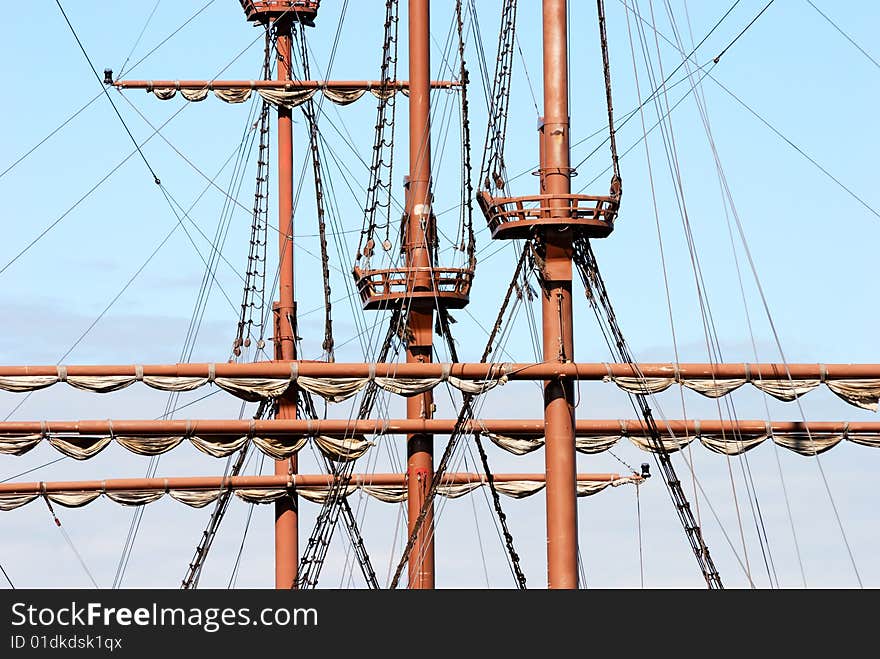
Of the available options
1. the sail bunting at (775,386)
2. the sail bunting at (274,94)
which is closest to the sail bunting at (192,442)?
the sail bunting at (775,386)

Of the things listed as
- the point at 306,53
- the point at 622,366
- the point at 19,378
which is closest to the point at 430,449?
the point at 622,366

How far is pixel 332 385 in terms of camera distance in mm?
33406

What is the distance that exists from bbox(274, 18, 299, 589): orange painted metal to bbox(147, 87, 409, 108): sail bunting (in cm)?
52

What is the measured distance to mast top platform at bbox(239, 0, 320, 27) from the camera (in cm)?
4425

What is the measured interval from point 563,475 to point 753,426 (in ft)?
29.8

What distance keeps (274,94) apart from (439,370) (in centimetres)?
1391

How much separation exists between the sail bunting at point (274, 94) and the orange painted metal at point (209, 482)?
891 cm

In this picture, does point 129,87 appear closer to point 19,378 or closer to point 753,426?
point 19,378

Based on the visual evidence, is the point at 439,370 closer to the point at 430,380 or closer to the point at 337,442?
the point at 430,380

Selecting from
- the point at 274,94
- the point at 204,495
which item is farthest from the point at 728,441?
the point at 274,94

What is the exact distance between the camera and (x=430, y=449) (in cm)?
3509

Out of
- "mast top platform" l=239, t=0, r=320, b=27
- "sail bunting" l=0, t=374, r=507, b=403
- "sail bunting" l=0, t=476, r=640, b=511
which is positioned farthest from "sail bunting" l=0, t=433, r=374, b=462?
"mast top platform" l=239, t=0, r=320, b=27

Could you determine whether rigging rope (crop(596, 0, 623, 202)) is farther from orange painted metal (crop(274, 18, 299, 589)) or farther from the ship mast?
orange painted metal (crop(274, 18, 299, 589))
